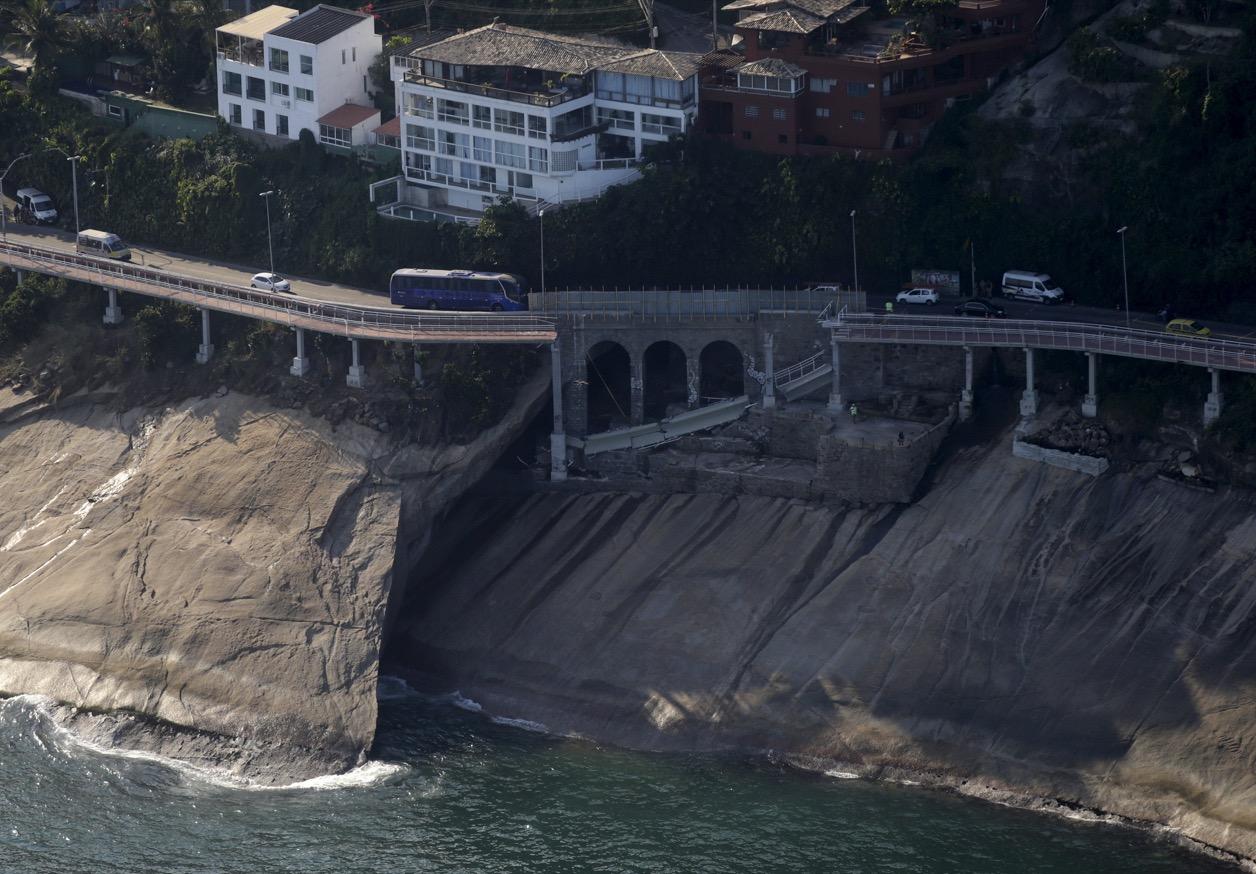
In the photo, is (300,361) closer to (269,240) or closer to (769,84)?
(269,240)

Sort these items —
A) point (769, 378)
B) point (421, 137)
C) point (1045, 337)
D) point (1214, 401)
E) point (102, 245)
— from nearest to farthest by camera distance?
point (1214, 401) < point (1045, 337) < point (769, 378) < point (421, 137) < point (102, 245)

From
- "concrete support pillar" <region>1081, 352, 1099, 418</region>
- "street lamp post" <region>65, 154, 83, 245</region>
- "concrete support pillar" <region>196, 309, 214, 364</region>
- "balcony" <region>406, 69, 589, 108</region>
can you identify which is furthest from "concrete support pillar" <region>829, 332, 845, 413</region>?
"street lamp post" <region>65, 154, 83, 245</region>

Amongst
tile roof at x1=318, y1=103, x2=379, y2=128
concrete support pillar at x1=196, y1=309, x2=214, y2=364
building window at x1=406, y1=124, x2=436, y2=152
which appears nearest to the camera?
concrete support pillar at x1=196, y1=309, x2=214, y2=364

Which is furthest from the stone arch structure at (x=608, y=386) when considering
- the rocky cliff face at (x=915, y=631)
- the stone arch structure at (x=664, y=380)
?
the rocky cliff face at (x=915, y=631)

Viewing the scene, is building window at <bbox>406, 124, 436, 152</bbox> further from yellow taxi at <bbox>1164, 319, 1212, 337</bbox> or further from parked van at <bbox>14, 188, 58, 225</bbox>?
yellow taxi at <bbox>1164, 319, 1212, 337</bbox>

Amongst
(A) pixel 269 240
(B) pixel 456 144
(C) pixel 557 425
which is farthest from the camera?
(A) pixel 269 240

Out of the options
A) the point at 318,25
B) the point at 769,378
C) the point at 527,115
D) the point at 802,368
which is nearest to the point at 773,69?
the point at 527,115

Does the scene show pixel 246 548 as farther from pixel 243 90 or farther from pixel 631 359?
pixel 243 90
